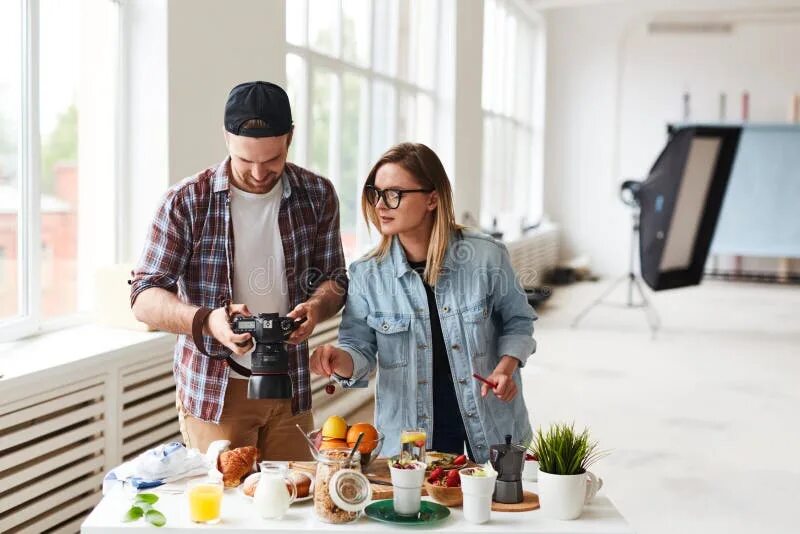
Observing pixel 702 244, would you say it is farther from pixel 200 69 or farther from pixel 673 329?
pixel 200 69

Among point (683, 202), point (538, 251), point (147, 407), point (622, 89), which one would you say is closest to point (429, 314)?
point (147, 407)

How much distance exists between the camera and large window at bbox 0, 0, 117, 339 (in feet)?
10.9

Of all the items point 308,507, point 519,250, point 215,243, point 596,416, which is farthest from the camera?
point 519,250

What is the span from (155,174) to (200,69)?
18.7 inches

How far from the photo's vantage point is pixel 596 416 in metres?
5.57

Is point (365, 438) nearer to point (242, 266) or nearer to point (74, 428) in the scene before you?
point (242, 266)

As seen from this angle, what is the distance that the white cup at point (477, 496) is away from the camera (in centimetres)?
194

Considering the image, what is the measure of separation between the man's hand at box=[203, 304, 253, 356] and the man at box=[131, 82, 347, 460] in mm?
34

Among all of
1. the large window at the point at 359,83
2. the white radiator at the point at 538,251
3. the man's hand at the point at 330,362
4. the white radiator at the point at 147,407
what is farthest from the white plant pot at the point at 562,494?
the white radiator at the point at 538,251

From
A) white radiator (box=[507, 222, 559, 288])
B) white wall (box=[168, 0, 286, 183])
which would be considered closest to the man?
white wall (box=[168, 0, 286, 183])

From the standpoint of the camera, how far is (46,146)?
3545mm

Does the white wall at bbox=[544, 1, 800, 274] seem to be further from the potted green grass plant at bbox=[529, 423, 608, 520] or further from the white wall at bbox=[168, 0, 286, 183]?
the potted green grass plant at bbox=[529, 423, 608, 520]

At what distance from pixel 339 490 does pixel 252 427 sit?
2.06ft

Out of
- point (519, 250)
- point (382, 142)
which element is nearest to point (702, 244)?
point (519, 250)
